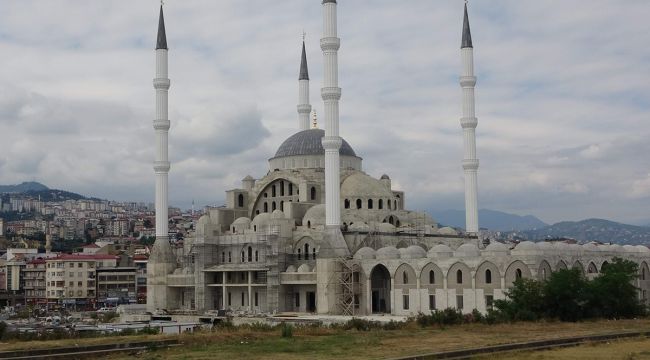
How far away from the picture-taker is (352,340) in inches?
996

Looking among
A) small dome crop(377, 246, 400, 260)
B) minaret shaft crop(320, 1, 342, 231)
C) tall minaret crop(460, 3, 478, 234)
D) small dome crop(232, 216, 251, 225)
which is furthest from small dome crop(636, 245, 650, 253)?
small dome crop(232, 216, 251, 225)

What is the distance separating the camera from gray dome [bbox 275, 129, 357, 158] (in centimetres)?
5806

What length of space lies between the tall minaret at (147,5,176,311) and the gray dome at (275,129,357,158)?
849cm

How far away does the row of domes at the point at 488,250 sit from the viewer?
42.5 meters

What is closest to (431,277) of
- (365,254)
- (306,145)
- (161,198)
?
(365,254)

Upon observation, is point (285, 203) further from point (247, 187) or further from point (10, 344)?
point (10, 344)

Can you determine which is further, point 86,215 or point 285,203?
point 86,215

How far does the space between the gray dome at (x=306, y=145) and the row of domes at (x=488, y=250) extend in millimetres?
12132

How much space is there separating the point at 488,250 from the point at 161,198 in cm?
2145

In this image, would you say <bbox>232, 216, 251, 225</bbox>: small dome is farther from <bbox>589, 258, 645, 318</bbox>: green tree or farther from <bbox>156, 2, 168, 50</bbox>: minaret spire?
<bbox>589, 258, 645, 318</bbox>: green tree

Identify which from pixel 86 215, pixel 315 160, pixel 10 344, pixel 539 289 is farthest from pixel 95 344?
pixel 86 215

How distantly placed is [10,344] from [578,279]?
19.9m

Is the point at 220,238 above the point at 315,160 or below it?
below

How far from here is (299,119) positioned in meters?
64.0
